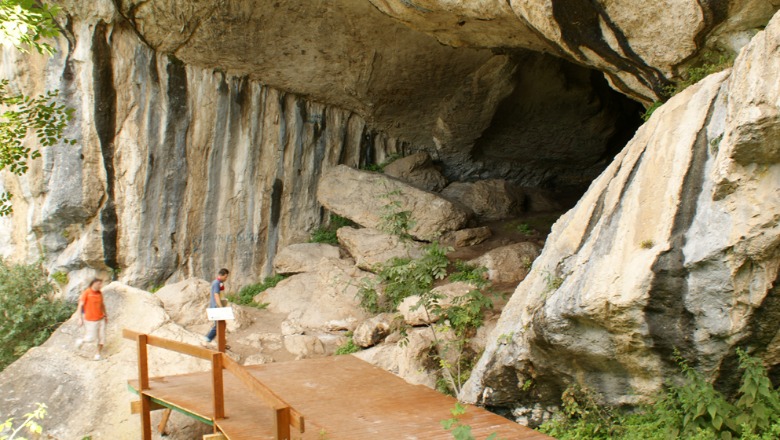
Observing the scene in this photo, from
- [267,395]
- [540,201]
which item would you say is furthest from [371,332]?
[540,201]

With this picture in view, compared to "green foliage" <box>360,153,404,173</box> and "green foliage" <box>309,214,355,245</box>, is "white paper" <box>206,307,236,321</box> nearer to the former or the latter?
"green foliage" <box>309,214,355,245</box>

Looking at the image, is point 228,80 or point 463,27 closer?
point 463,27

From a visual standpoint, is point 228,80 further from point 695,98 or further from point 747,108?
point 747,108

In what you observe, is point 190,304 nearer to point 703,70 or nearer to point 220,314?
point 220,314

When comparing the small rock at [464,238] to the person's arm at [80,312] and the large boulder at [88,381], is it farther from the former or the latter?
the person's arm at [80,312]

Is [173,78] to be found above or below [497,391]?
above

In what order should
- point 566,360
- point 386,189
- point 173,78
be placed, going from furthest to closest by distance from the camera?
point 386,189
point 173,78
point 566,360

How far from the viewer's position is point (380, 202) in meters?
12.1

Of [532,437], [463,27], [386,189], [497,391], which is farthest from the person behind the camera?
[386,189]

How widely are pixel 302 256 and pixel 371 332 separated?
387 centimetres

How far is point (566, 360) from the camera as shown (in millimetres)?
5289

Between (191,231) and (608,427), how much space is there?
28.7ft

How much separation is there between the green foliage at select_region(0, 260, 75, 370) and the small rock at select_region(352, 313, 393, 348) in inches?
192

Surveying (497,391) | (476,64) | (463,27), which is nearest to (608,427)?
(497,391)
